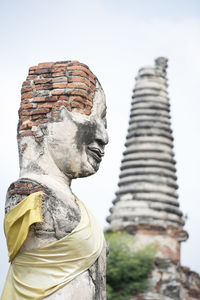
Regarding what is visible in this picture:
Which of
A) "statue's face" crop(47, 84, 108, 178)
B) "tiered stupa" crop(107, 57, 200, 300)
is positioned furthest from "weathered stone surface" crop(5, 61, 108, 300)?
"tiered stupa" crop(107, 57, 200, 300)

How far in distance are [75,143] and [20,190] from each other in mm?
665

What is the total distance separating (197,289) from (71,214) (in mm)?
9392

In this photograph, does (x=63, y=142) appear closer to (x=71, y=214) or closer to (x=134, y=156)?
(x=71, y=214)

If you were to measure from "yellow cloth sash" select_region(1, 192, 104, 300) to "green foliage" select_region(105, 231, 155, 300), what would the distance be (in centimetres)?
836

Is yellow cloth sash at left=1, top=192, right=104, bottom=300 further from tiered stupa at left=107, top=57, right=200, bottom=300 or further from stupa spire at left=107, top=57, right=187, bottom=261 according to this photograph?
stupa spire at left=107, top=57, right=187, bottom=261

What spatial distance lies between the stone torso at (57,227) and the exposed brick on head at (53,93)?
0.56 meters

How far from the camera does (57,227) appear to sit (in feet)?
17.0

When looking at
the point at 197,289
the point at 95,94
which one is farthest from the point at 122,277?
the point at 95,94

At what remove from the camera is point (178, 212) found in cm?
1495

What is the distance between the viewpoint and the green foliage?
1349 cm

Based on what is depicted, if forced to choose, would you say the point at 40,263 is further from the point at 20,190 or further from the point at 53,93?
the point at 53,93

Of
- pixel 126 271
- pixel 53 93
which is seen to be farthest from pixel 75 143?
pixel 126 271

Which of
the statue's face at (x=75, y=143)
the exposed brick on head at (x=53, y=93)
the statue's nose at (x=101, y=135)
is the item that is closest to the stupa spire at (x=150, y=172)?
the statue's nose at (x=101, y=135)

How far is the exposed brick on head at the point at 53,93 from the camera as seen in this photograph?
225 inches
